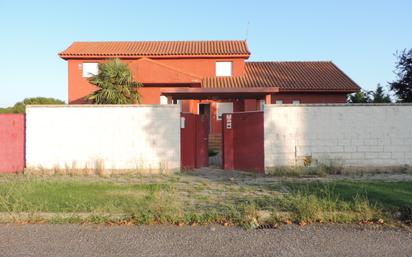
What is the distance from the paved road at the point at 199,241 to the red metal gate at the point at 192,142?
23.7ft

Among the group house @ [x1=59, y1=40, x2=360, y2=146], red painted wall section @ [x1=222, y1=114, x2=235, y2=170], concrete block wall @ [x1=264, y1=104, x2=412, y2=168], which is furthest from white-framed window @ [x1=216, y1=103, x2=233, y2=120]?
concrete block wall @ [x1=264, y1=104, x2=412, y2=168]

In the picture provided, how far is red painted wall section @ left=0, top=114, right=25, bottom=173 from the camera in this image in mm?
14484

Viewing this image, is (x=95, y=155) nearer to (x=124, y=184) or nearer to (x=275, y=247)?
(x=124, y=184)

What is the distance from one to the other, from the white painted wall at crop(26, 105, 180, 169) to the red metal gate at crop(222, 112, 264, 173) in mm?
1733

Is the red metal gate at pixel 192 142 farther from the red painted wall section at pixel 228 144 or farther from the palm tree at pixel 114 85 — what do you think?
the palm tree at pixel 114 85

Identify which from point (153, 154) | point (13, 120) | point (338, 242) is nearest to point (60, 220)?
point (338, 242)

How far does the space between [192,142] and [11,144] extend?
233 inches

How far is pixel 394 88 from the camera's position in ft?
83.7

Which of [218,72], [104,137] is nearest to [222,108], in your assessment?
[218,72]

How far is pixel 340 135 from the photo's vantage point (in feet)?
46.1

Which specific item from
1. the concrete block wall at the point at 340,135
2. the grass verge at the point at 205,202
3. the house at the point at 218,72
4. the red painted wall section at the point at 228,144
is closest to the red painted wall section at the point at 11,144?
the grass verge at the point at 205,202

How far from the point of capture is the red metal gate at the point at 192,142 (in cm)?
1462

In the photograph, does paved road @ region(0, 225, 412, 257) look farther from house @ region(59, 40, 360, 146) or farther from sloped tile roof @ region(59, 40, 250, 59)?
sloped tile roof @ region(59, 40, 250, 59)

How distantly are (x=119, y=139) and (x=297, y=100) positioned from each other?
1934cm
